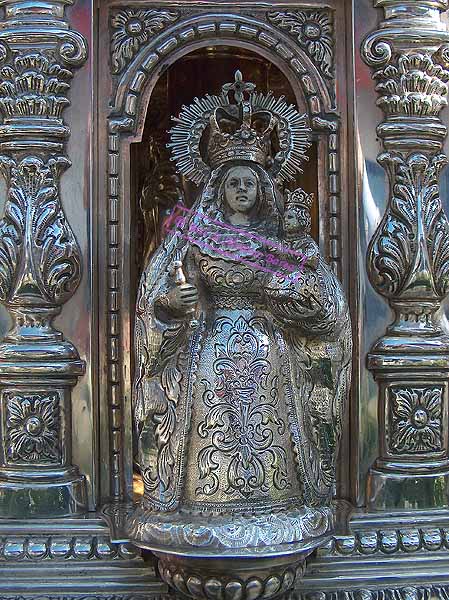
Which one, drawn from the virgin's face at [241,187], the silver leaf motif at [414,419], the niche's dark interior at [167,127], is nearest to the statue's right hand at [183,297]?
the virgin's face at [241,187]

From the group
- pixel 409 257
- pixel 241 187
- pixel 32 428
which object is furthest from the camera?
pixel 409 257

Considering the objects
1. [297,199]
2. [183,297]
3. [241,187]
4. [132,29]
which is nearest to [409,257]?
[297,199]

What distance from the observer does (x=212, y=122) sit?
138 inches

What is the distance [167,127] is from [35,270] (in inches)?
40.7

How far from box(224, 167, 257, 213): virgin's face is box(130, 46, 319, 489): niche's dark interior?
2.54ft

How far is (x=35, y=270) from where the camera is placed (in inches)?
148

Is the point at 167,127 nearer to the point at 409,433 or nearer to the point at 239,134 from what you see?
the point at 239,134

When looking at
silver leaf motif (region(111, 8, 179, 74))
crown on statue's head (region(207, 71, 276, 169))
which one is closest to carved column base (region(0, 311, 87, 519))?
crown on statue's head (region(207, 71, 276, 169))

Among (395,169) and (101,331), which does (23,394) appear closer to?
(101,331)

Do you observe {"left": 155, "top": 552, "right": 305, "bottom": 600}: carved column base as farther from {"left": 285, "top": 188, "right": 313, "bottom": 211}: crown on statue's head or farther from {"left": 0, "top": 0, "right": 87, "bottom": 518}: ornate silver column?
{"left": 285, "top": 188, "right": 313, "bottom": 211}: crown on statue's head

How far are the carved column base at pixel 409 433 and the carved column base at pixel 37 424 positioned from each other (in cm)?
129

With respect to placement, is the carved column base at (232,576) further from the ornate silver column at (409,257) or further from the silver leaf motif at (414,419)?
the silver leaf motif at (414,419)

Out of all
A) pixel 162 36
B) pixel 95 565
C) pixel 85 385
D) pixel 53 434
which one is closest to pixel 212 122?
pixel 162 36

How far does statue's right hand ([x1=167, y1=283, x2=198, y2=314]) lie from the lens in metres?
3.40
